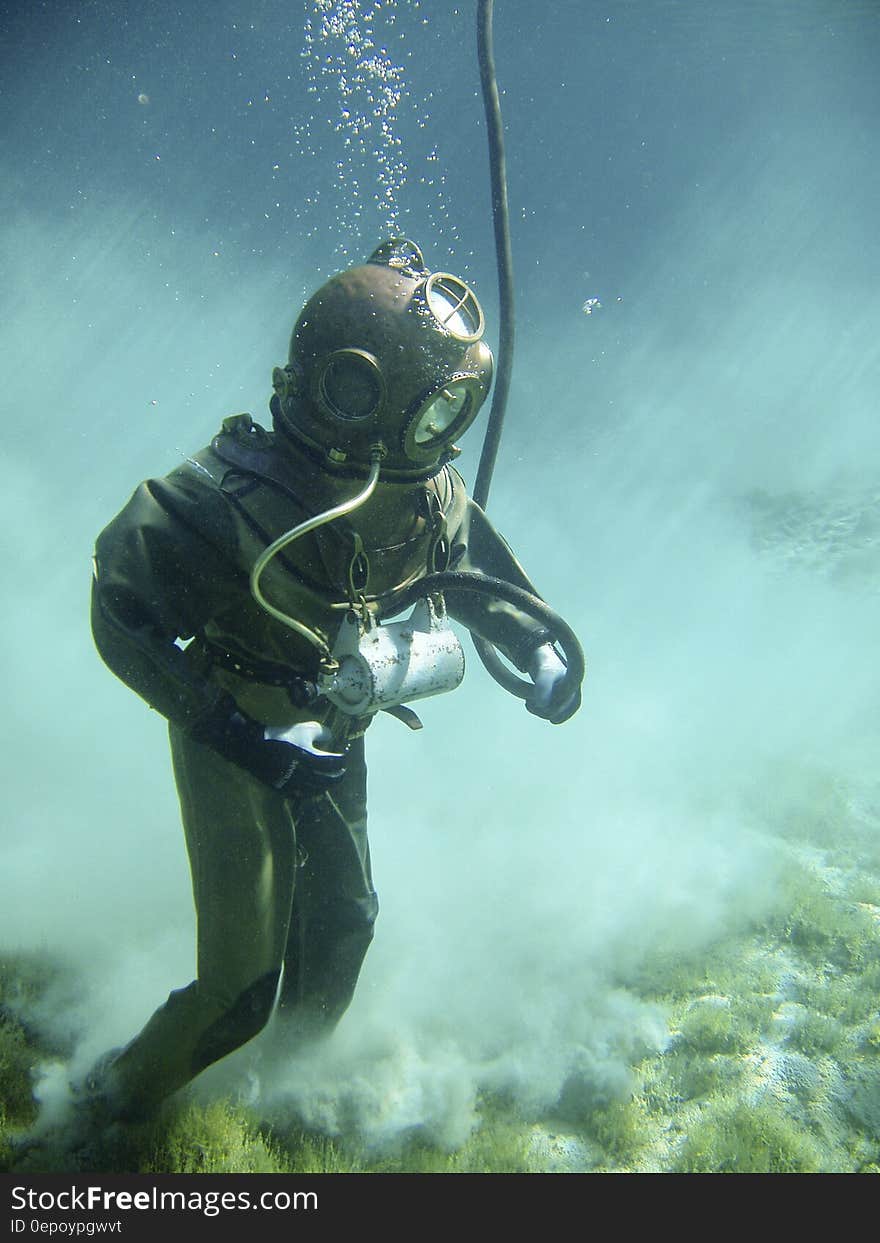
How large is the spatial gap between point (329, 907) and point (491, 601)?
1.69 metres

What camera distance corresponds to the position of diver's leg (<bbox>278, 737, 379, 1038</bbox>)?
3.04 m

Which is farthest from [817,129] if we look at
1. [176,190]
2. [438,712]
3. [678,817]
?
[678,817]

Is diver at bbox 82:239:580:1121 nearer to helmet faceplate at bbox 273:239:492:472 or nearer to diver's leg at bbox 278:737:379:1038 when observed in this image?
helmet faceplate at bbox 273:239:492:472

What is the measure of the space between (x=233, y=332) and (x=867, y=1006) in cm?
4333

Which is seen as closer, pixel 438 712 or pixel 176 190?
pixel 438 712

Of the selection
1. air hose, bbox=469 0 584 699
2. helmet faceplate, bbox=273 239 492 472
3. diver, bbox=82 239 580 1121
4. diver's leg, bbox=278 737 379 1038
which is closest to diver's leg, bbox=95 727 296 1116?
diver, bbox=82 239 580 1121

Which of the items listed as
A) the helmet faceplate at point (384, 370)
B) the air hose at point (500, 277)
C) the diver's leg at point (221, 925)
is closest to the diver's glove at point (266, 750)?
the diver's leg at point (221, 925)

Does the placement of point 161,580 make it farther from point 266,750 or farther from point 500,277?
point 500,277

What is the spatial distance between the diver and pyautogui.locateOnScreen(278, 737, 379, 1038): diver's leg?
37cm

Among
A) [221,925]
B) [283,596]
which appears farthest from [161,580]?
[221,925]

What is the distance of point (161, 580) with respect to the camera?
2207 mm

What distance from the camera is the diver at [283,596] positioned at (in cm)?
212

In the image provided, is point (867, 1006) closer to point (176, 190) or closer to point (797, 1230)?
point (797, 1230)

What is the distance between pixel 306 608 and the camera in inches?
93.4
